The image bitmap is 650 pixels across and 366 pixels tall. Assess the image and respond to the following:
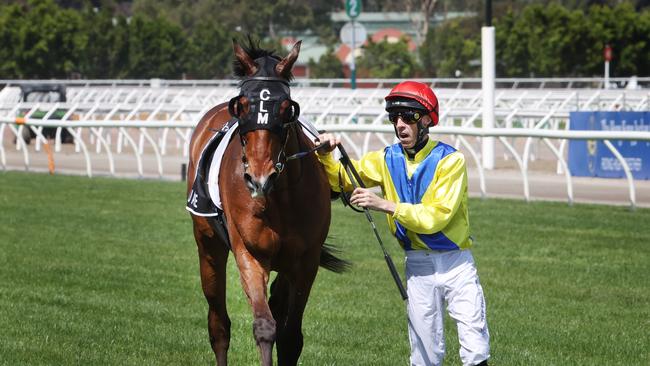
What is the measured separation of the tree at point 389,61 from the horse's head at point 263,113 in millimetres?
40979

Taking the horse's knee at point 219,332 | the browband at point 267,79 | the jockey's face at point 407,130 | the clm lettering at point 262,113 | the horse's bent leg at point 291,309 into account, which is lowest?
the horse's knee at point 219,332

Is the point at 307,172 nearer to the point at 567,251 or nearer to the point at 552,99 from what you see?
the point at 567,251

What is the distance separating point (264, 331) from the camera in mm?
5047

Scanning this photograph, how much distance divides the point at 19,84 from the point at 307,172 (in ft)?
88.9

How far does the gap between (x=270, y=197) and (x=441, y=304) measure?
0.87 meters

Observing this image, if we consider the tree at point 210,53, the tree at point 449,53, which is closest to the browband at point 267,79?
the tree at point 449,53

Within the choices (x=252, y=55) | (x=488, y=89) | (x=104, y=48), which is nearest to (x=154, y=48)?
(x=104, y=48)

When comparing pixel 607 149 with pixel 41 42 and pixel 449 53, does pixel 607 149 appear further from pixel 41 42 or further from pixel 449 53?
pixel 449 53

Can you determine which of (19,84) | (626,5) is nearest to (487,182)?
(19,84)

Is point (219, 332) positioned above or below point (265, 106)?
below

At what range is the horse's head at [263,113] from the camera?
4875 millimetres

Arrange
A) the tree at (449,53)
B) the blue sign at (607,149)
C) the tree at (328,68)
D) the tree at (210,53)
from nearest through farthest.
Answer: the blue sign at (607,149) → the tree at (449,53) → the tree at (210,53) → the tree at (328,68)

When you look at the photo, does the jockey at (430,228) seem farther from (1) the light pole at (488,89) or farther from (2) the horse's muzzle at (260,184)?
(1) the light pole at (488,89)

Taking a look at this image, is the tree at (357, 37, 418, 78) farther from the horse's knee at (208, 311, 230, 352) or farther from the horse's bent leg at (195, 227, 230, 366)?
the horse's knee at (208, 311, 230, 352)
